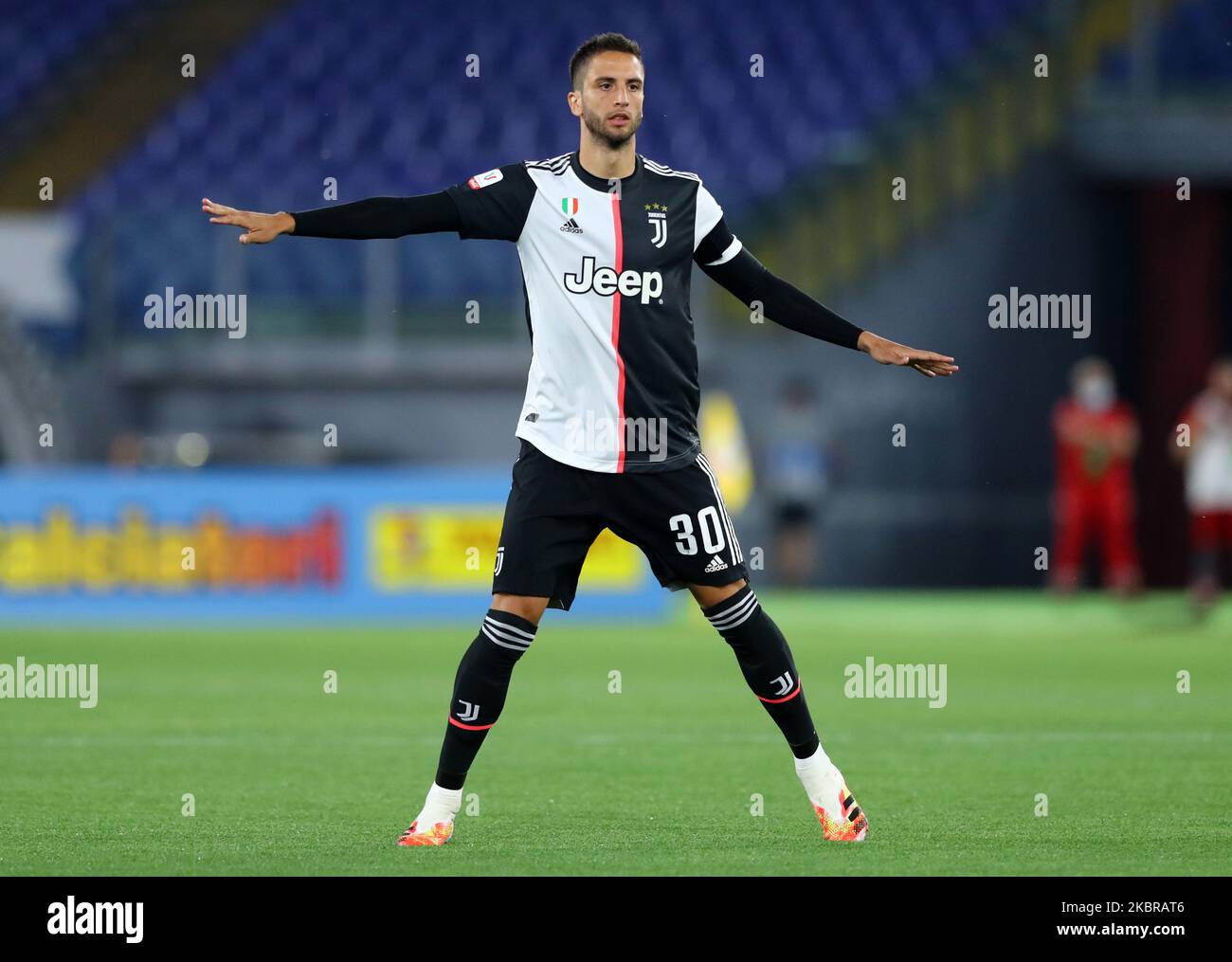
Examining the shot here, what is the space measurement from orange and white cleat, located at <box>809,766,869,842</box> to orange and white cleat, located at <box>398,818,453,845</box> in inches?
46.7

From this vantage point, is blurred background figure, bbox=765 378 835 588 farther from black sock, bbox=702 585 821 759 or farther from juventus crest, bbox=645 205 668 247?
juventus crest, bbox=645 205 668 247

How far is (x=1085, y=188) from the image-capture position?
21.4m

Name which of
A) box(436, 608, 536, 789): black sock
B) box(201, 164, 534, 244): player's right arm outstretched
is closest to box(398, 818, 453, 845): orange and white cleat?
box(436, 608, 536, 789): black sock

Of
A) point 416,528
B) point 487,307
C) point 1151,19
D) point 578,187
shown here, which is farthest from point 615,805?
point 1151,19

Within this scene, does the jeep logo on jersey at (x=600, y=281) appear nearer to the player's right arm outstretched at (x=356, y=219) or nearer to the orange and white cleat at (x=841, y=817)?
the player's right arm outstretched at (x=356, y=219)

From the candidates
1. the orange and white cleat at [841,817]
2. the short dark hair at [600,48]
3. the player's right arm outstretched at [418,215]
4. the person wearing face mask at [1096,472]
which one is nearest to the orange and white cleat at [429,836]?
the orange and white cleat at [841,817]

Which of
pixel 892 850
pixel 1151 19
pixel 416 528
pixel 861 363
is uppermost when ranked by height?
pixel 1151 19

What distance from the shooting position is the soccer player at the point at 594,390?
6242 millimetres

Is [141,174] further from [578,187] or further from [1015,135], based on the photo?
[578,187]

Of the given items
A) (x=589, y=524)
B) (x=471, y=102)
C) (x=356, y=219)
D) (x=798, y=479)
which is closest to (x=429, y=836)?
(x=589, y=524)

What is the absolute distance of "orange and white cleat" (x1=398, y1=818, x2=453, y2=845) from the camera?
6.33 m

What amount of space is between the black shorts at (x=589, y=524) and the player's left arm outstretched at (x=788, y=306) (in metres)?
0.65

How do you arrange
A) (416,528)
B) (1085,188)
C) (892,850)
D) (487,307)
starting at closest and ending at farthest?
(892,850)
(416,528)
(487,307)
(1085,188)

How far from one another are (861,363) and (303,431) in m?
5.91
